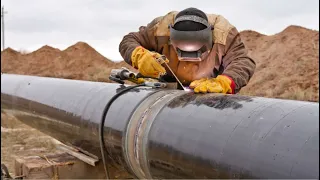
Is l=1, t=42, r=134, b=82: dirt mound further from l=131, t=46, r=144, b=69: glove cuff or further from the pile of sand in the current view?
l=131, t=46, r=144, b=69: glove cuff

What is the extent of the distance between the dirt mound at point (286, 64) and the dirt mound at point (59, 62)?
8855mm

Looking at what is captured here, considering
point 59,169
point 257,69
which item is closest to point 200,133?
point 59,169

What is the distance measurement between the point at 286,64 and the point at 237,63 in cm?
1501

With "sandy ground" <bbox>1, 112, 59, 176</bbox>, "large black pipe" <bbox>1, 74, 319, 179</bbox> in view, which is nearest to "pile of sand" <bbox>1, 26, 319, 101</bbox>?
"sandy ground" <bbox>1, 112, 59, 176</bbox>

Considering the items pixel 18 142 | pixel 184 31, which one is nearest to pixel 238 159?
pixel 184 31

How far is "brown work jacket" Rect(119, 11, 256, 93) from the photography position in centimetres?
399

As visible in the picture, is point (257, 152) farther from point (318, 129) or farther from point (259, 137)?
point (318, 129)

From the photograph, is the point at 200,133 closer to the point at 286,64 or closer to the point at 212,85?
the point at 212,85

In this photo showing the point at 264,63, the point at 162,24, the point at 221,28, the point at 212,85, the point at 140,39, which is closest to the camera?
the point at 212,85

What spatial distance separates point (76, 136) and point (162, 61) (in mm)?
962

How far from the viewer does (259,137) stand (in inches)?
75.1

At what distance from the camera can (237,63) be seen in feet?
12.6

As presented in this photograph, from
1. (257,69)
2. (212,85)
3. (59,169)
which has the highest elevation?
(212,85)

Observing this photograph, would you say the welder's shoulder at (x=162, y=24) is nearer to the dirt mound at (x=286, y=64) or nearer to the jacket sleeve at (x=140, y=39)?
the jacket sleeve at (x=140, y=39)
